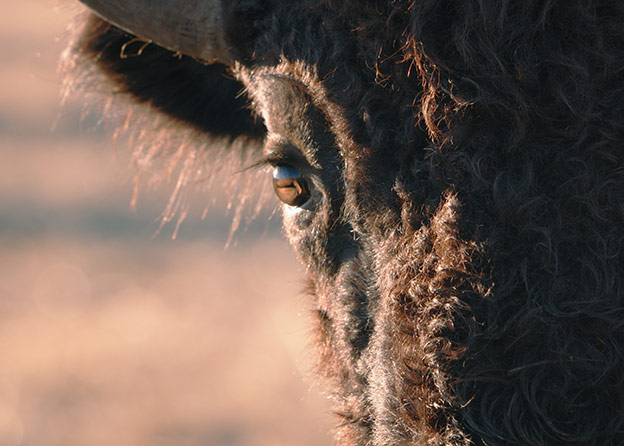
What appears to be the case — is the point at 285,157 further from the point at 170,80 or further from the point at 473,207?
the point at 170,80

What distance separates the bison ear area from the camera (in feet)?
9.90

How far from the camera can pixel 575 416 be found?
5.43 feet

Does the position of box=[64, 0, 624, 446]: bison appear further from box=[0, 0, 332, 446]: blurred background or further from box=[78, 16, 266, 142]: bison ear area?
box=[0, 0, 332, 446]: blurred background

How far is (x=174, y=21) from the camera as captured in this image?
2480 millimetres

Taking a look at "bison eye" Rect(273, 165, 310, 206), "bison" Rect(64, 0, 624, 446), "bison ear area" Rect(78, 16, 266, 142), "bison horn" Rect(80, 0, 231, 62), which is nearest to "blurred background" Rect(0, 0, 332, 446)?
"bison ear area" Rect(78, 16, 266, 142)

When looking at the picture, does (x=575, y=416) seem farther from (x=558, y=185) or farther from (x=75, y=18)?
(x=75, y=18)

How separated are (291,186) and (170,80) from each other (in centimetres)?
98

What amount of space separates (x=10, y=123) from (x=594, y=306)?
38.3 ft

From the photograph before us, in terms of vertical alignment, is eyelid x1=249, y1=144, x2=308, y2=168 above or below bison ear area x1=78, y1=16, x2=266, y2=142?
below

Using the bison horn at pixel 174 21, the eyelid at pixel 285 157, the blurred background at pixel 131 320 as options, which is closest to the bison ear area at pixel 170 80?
the bison horn at pixel 174 21

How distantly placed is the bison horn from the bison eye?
1.53 ft

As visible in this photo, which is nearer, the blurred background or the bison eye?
the bison eye

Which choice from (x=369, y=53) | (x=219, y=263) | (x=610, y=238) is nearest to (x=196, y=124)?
(x=369, y=53)

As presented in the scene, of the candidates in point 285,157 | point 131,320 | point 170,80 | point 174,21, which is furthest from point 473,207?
point 131,320
